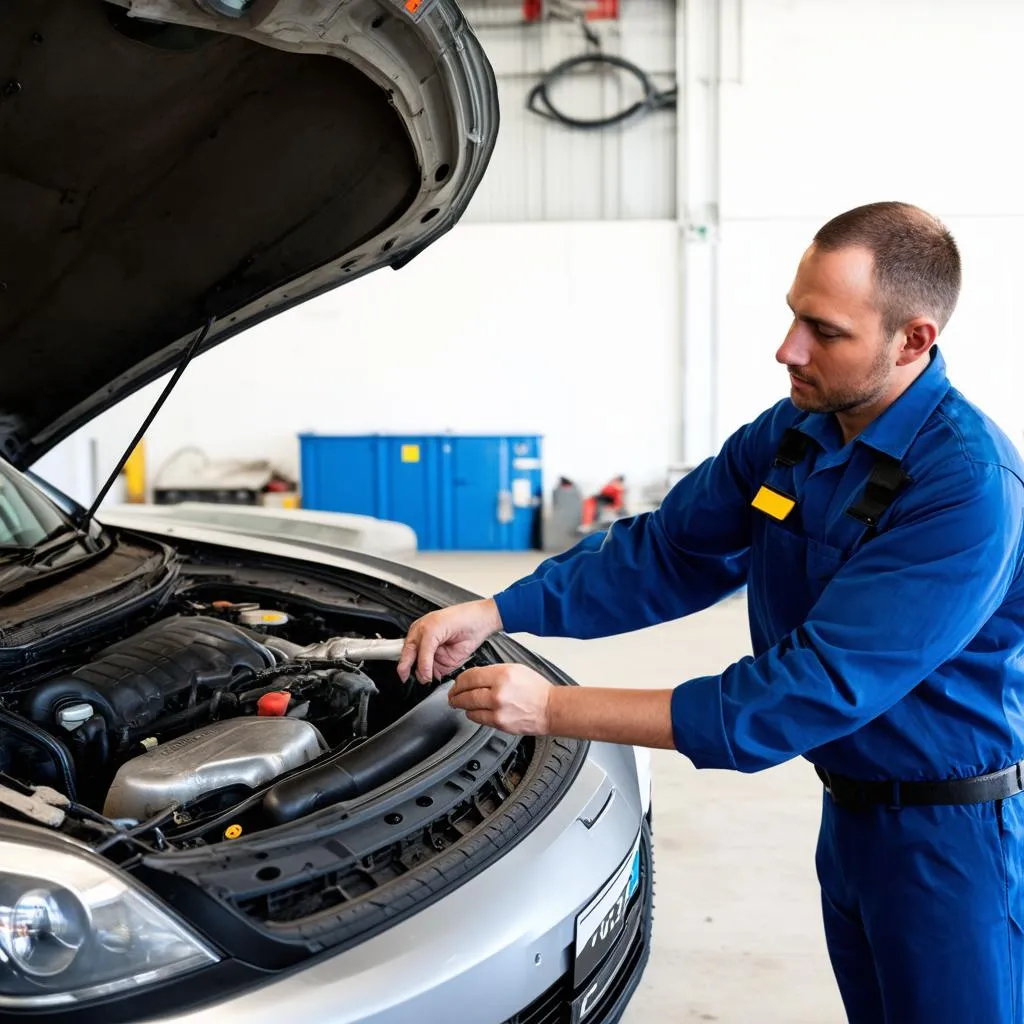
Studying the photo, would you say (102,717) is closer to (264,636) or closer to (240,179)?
(264,636)

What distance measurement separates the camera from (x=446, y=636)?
61.7 inches

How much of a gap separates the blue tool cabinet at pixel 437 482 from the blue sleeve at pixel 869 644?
21.0 feet

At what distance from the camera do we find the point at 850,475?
1379 mm

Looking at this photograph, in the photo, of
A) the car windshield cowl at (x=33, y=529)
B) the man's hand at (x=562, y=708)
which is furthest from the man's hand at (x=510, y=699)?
the car windshield cowl at (x=33, y=529)

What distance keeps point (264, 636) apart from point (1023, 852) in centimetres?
145

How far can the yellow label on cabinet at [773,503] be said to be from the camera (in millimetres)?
1440

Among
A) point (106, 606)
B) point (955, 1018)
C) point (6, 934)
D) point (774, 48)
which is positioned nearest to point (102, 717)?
point (106, 606)

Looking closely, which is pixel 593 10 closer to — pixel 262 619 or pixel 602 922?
pixel 262 619

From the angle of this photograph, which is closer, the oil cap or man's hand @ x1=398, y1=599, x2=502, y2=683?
man's hand @ x1=398, y1=599, x2=502, y2=683

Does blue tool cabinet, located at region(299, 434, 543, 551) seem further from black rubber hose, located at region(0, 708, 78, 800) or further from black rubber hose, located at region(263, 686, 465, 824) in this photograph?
black rubber hose, located at region(0, 708, 78, 800)

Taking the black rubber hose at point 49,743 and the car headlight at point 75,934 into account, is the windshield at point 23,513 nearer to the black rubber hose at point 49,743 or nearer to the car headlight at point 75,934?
the black rubber hose at point 49,743

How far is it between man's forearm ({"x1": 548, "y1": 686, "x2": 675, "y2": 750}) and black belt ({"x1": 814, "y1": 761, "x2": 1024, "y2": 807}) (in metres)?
0.33

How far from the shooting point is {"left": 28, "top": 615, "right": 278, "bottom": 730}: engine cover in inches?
66.6

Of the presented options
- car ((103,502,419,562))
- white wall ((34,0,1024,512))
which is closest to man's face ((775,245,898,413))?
car ((103,502,419,562))
